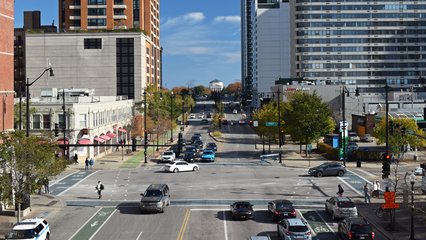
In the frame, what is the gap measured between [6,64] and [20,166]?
11.4 metres

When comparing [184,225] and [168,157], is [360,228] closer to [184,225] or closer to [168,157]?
[184,225]

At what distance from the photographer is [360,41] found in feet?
550

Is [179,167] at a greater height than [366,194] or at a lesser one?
greater

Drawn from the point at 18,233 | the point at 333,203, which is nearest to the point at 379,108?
the point at 333,203

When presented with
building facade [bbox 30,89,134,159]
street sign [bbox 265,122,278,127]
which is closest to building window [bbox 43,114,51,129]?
building facade [bbox 30,89,134,159]

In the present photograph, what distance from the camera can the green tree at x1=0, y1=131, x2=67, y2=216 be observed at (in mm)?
35469

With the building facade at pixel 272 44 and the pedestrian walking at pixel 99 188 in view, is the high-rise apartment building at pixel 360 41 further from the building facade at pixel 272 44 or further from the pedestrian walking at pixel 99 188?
the pedestrian walking at pixel 99 188

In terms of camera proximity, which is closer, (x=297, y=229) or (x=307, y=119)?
(x=297, y=229)

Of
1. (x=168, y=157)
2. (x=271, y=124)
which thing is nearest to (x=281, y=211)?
(x=168, y=157)

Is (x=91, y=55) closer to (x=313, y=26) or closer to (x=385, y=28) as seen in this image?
(x=313, y=26)

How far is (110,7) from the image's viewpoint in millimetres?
126500

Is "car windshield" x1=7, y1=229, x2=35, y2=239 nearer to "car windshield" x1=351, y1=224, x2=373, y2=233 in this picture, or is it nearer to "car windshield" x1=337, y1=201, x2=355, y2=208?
"car windshield" x1=351, y1=224, x2=373, y2=233

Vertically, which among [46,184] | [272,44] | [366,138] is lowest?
[46,184]

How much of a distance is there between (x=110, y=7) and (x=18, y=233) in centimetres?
10259
